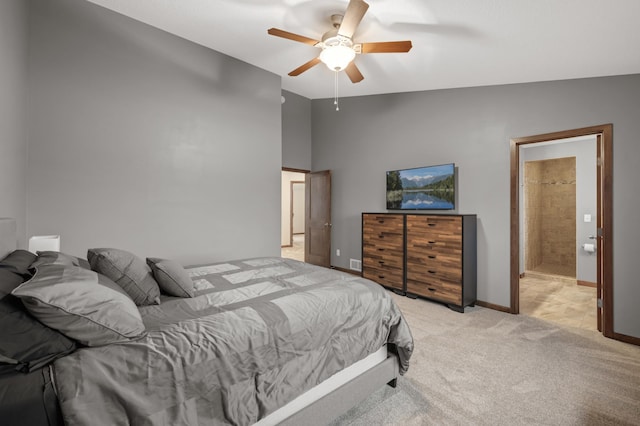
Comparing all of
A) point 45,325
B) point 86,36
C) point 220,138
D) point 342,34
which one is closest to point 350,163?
point 220,138

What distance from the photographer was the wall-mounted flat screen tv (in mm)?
4082

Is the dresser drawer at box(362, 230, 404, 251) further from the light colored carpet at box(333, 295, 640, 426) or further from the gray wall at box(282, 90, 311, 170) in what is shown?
the gray wall at box(282, 90, 311, 170)

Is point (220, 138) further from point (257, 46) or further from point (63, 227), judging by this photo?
point (63, 227)

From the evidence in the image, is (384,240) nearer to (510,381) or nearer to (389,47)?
(510,381)

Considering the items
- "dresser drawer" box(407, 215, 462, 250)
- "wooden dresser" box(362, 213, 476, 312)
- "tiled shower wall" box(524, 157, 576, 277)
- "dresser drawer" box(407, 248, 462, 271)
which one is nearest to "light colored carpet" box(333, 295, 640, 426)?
"wooden dresser" box(362, 213, 476, 312)

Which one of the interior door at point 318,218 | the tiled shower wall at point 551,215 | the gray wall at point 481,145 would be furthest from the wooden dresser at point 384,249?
the tiled shower wall at point 551,215

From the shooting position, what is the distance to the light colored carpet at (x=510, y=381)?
71.2 inches

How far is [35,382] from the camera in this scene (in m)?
0.96

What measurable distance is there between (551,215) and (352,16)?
6.10 metres

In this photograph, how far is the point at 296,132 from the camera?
5859 millimetres

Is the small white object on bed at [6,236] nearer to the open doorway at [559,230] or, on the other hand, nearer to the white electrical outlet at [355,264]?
Result: the white electrical outlet at [355,264]

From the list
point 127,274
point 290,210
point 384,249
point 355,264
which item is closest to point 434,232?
point 384,249

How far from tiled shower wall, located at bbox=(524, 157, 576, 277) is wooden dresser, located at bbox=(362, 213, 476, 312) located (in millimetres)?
3051

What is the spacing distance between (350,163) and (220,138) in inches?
99.0
